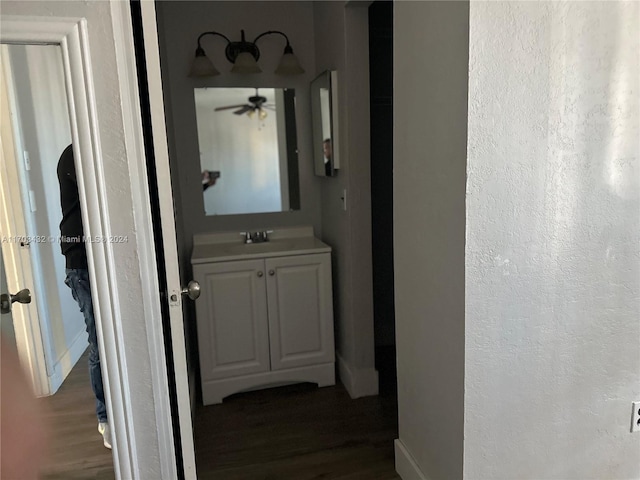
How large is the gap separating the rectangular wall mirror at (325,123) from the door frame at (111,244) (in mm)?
1314

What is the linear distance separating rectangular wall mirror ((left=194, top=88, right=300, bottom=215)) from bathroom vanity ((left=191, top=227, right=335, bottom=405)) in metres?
0.36

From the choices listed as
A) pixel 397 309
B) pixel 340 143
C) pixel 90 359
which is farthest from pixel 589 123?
pixel 90 359

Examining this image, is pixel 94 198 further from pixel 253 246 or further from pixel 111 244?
pixel 253 246

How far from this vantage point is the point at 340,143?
2.36 m

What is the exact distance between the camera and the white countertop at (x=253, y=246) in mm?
2443

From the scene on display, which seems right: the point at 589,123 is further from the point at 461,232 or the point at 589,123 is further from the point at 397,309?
the point at 397,309

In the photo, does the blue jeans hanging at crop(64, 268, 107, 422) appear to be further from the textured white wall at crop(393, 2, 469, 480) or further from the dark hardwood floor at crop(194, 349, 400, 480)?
the textured white wall at crop(393, 2, 469, 480)

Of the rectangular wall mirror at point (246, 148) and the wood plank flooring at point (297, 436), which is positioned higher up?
the rectangular wall mirror at point (246, 148)

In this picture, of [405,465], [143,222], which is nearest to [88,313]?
[143,222]

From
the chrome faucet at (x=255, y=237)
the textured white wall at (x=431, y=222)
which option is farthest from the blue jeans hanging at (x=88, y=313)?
the chrome faucet at (x=255, y=237)

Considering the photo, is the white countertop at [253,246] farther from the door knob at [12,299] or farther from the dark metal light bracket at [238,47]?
the door knob at [12,299]

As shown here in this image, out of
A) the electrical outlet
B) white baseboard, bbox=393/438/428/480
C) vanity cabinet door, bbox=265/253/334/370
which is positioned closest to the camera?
the electrical outlet

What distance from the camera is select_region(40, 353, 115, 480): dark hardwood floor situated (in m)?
1.22

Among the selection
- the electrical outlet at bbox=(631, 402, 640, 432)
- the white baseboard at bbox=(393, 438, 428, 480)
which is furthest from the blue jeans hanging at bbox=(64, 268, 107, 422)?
the electrical outlet at bbox=(631, 402, 640, 432)
